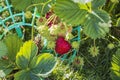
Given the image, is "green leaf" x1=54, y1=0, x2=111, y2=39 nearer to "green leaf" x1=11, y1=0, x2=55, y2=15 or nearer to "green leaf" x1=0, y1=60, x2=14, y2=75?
"green leaf" x1=11, y1=0, x2=55, y2=15

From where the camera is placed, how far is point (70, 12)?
1241 millimetres

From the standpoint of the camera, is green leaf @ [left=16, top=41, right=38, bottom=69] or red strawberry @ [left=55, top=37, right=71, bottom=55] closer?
green leaf @ [left=16, top=41, right=38, bottom=69]

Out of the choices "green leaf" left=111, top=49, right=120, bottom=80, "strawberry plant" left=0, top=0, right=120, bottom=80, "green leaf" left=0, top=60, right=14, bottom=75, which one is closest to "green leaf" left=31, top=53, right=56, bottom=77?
"strawberry plant" left=0, top=0, right=120, bottom=80

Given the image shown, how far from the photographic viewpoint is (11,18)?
1882mm

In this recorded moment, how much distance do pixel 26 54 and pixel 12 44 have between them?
10 centimetres

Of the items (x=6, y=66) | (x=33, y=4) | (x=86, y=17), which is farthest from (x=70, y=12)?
(x=6, y=66)

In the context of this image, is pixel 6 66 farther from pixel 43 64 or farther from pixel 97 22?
pixel 97 22

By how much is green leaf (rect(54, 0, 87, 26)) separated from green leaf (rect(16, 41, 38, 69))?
5.5 inches

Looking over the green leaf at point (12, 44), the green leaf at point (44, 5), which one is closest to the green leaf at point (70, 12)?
the green leaf at point (44, 5)

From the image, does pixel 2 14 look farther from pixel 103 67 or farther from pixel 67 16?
pixel 67 16

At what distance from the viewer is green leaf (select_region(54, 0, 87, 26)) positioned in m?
1.22

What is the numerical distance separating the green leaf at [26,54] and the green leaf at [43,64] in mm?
20

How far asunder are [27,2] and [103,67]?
56 centimetres

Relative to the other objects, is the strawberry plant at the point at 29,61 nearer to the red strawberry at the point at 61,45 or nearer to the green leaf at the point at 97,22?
the red strawberry at the point at 61,45
